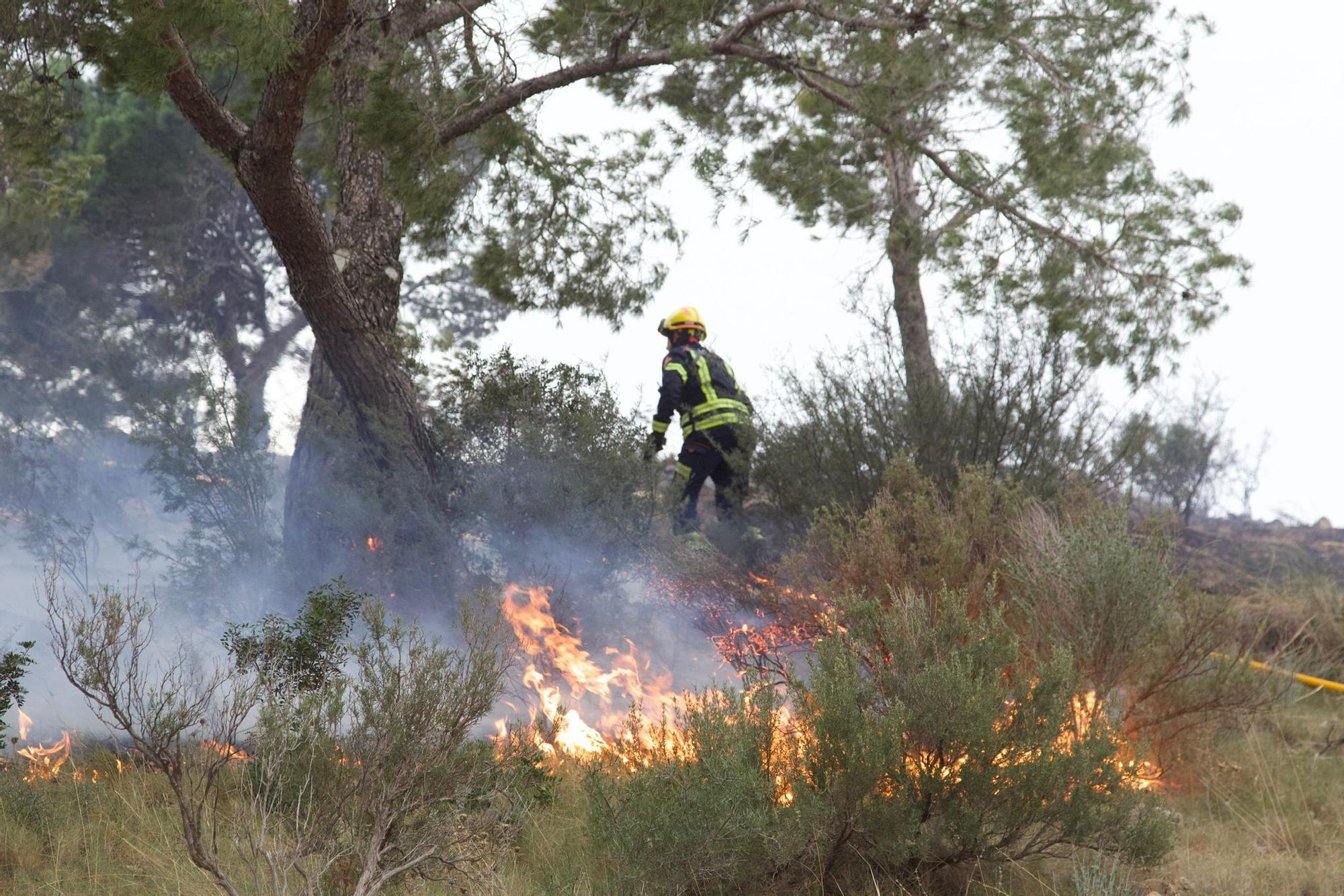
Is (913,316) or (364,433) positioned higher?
(913,316)

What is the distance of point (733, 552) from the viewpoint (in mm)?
8227

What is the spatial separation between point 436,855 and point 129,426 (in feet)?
16.4

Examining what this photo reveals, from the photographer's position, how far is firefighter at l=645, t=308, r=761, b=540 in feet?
28.4

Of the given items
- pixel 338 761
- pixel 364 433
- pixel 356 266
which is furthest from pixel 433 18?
pixel 338 761

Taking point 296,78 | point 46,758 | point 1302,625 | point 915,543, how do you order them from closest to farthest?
point 46,758
point 296,78
point 915,543
point 1302,625

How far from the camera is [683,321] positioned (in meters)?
9.30

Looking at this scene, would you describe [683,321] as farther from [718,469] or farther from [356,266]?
[356,266]

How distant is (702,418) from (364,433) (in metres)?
2.87

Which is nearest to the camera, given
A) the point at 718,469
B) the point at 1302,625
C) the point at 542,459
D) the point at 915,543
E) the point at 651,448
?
the point at 915,543

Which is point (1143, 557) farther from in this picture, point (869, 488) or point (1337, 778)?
point (869, 488)

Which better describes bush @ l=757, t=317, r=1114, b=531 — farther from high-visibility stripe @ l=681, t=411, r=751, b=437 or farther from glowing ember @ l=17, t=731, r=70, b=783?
glowing ember @ l=17, t=731, r=70, b=783

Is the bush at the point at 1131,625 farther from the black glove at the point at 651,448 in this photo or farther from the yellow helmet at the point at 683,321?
the yellow helmet at the point at 683,321

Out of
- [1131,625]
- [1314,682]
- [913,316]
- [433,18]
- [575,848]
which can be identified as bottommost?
[575,848]

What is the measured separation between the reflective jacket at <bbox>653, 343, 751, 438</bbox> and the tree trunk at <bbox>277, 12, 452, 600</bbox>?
7.28 ft
